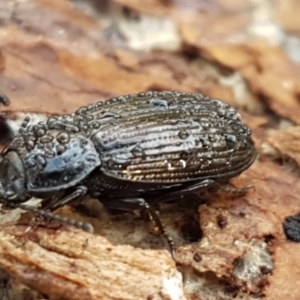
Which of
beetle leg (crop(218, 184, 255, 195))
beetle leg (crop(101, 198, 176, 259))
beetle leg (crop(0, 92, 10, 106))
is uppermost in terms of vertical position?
beetle leg (crop(218, 184, 255, 195))

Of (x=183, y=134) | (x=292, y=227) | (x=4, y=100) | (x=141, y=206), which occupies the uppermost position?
(x=183, y=134)

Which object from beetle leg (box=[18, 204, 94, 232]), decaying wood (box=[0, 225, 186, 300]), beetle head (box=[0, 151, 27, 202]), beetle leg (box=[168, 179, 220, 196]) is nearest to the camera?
decaying wood (box=[0, 225, 186, 300])

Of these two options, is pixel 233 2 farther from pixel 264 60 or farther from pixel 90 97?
pixel 90 97

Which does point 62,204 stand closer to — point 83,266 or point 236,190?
point 83,266

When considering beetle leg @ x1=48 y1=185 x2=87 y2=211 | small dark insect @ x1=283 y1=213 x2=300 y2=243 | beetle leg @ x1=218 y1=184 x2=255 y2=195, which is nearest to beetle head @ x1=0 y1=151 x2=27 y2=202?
beetle leg @ x1=48 y1=185 x2=87 y2=211

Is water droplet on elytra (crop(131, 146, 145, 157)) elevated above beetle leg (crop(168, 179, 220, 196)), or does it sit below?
above

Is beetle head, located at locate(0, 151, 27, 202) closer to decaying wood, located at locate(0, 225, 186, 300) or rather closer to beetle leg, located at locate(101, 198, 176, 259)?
decaying wood, located at locate(0, 225, 186, 300)

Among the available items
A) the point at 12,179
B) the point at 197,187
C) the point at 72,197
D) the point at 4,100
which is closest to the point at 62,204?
the point at 72,197

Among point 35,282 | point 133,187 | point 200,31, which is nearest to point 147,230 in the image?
point 133,187
